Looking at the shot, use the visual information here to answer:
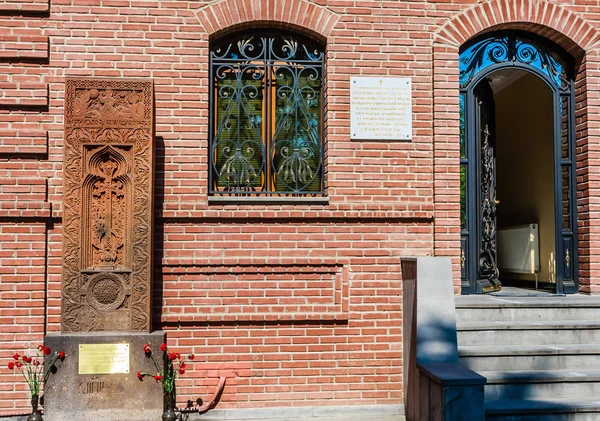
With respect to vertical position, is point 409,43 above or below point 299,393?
above

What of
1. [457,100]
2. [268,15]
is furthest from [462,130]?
[268,15]

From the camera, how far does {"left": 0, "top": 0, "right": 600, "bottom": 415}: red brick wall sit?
5.88 m

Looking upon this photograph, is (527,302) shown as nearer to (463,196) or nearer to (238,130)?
(463,196)

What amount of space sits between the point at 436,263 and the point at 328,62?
7.62 ft

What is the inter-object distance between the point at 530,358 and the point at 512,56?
3312mm

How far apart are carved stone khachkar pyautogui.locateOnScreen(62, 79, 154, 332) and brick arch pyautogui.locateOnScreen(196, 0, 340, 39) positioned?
1.17 m

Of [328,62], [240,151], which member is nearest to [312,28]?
[328,62]

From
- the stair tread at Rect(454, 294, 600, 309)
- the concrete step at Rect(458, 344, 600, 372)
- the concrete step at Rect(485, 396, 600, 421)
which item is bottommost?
the concrete step at Rect(485, 396, 600, 421)

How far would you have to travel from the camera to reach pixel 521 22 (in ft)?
21.4

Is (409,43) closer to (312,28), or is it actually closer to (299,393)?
(312,28)

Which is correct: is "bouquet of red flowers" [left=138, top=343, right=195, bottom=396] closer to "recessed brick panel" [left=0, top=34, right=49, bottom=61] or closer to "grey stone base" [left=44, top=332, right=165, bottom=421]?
"grey stone base" [left=44, top=332, right=165, bottom=421]

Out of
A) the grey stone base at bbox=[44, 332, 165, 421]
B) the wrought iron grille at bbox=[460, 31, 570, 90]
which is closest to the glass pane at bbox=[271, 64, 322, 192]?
the wrought iron grille at bbox=[460, 31, 570, 90]

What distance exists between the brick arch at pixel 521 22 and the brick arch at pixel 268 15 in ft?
3.91

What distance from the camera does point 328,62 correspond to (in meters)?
6.28
